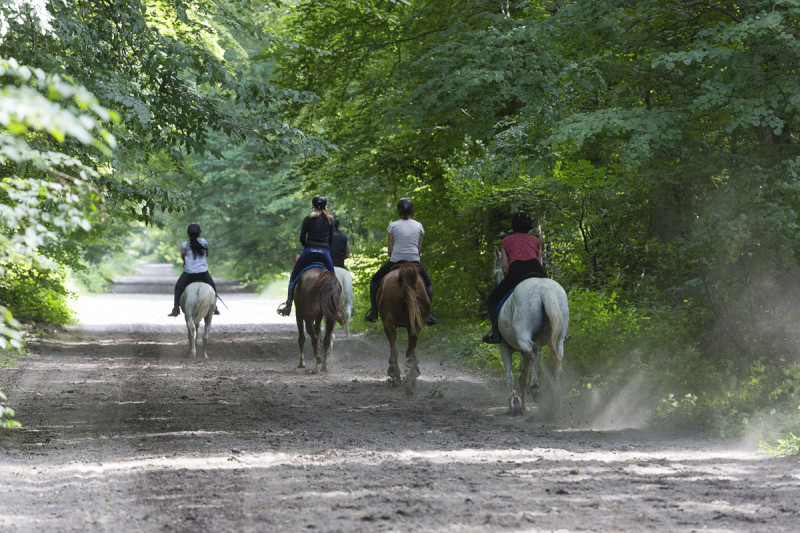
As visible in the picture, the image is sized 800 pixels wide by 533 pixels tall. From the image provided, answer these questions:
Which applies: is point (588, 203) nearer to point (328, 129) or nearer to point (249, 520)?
point (328, 129)

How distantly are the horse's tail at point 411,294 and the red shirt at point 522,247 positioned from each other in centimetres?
190

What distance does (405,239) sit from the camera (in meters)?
12.0

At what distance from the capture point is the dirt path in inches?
210

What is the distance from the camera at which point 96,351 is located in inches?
689

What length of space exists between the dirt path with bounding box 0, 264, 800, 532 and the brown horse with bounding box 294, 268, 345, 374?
1281 millimetres

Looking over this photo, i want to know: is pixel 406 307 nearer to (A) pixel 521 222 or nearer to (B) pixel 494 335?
(B) pixel 494 335

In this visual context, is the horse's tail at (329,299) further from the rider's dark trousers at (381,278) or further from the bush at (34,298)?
the bush at (34,298)

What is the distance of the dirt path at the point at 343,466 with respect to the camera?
5324 millimetres

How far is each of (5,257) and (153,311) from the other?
2523 cm

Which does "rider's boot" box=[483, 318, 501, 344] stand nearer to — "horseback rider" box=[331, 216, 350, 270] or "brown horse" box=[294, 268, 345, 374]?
"brown horse" box=[294, 268, 345, 374]

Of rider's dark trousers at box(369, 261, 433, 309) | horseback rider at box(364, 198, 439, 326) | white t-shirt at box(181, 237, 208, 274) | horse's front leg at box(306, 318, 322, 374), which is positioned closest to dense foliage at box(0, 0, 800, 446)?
horseback rider at box(364, 198, 439, 326)

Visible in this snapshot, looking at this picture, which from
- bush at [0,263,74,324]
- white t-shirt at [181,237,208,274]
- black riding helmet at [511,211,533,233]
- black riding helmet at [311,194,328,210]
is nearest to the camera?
black riding helmet at [511,211,533,233]

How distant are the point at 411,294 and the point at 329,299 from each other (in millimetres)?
2283

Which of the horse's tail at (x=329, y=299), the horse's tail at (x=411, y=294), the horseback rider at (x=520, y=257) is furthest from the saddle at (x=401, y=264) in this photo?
the horseback rider at (x=520, y=257)
